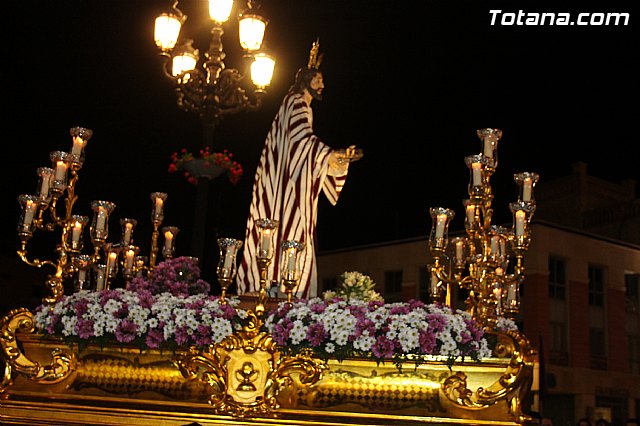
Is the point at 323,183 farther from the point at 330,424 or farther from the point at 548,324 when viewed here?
the point at 548,324

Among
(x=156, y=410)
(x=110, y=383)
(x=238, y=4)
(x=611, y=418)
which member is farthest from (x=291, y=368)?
(x=611, y=418)

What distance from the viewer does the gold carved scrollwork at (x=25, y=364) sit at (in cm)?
687

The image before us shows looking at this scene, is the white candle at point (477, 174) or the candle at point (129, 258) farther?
the candle at point (129, 258)

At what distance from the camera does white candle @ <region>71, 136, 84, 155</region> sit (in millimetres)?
7877

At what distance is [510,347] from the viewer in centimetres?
658

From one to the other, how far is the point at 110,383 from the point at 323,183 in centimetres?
370

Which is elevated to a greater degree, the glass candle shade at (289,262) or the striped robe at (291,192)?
the striped robe at (291,192)

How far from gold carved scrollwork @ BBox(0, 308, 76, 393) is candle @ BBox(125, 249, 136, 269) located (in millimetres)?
2070

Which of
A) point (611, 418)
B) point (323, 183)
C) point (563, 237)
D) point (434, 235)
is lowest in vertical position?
point (611, 418)

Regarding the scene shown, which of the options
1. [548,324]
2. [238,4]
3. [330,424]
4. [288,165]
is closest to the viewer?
[330,424]

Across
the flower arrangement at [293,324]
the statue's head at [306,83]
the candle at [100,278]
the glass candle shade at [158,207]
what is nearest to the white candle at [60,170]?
the flower arrangement at [293,324]

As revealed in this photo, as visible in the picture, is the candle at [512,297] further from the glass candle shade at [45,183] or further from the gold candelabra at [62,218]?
the glass candle shade at [45,183]

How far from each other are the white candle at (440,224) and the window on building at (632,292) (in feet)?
81.8

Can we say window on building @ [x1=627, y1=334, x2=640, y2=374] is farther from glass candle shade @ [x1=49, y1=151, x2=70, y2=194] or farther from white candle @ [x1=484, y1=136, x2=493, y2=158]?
glass candle shade @ [x1=49, y1=151, x2=70, y2=194]
